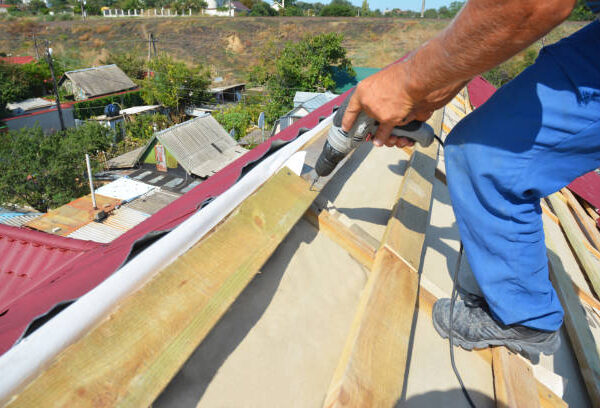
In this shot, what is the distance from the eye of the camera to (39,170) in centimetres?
1522

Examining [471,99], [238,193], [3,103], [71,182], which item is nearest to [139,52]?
[3,103]

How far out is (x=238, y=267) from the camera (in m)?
1.16

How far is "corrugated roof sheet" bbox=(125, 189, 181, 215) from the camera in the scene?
13.8 m

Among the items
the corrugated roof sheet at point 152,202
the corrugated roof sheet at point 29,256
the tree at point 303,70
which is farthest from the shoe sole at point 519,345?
the tree at point 303,70

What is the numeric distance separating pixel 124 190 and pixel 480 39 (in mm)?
16335

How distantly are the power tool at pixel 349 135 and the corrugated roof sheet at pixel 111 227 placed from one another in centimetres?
978

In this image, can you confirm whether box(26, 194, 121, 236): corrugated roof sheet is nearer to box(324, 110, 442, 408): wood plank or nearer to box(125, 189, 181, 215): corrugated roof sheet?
box(125, 189, 181, 215): corrugated roof sheet

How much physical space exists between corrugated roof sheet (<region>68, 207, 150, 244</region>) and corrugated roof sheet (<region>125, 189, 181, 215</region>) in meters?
0.34

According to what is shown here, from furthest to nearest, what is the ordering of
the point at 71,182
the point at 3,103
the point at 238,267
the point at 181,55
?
the point at 181,55 < the point at 3,103 < the point at 71,182 < the point at 238,267

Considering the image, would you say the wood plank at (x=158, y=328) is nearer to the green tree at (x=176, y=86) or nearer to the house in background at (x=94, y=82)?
the green tree at (x=176, y=86)

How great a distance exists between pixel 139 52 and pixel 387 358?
5117cm

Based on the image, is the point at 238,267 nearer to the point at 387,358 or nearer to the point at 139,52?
the point at 387,358

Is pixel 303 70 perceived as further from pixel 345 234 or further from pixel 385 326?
pixel 385 326

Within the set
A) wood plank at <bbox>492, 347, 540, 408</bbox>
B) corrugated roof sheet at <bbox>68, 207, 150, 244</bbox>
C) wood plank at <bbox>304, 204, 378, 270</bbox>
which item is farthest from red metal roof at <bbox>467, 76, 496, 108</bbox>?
corrugated roof sheet at <bbox>68, 207, 150, 244</bbox>
